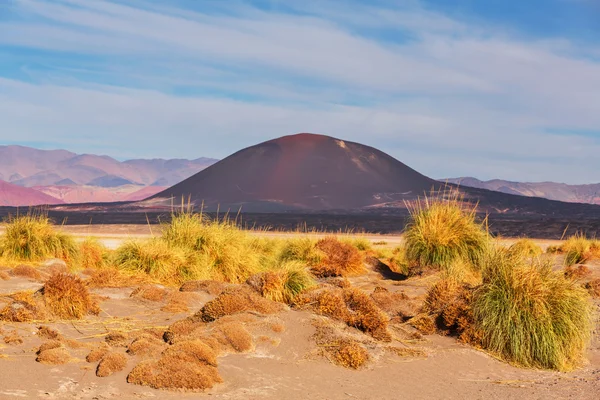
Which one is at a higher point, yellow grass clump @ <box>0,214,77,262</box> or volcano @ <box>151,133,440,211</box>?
volcano @ <box>151,133,440,211</box>

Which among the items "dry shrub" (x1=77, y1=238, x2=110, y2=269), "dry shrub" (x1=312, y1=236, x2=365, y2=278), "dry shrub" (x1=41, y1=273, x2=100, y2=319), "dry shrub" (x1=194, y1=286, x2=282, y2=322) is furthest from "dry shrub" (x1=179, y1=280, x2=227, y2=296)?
"dry shrub" (x1=312, y1=236, x2=365, y2=278)

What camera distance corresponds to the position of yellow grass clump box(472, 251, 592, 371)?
27.0ft

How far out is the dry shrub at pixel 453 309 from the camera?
8.88 m

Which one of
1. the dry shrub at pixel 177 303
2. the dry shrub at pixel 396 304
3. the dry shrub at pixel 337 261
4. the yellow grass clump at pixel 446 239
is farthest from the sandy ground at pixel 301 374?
the dry shrub at pixel 337 261

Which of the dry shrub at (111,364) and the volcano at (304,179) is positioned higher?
the volcano at (304,179)

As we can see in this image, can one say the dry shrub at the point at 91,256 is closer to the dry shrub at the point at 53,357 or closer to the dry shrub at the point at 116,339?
the dry shrub at the point at 116,339

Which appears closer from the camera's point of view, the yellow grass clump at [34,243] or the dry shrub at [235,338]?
the dry shrub at [235,338]

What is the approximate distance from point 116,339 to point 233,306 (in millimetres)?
1596

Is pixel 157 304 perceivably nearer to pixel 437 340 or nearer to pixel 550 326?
pixel 437 340

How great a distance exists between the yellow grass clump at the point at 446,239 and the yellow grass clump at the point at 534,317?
5059 mm

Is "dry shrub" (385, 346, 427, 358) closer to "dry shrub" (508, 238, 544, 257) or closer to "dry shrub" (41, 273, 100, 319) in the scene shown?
"dry shrub" (508, 238, 544, 257)

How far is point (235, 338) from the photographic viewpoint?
7.68m

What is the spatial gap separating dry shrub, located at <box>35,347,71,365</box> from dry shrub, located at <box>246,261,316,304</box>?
337cm

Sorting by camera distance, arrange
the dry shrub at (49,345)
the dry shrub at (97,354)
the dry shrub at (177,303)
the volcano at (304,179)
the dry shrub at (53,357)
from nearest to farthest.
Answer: the dry shrub at (53,357) < the dry shrub at (97,354) < the dry shrub at (49,345) < the dry shrub at (177,303) < the volcano at (304,179)
